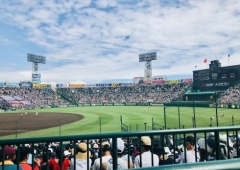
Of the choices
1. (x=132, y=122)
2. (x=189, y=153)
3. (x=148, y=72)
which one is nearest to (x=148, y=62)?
(x=148, y=72)

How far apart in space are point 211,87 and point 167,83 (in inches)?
1279

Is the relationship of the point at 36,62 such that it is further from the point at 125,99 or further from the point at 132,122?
the point at 132,122

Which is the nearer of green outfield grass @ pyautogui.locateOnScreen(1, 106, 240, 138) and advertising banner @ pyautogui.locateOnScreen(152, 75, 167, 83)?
green outfield grass @ pyautogui.locateOnScreen(1, 106, 240, 138)

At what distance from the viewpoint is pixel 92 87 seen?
106000mm

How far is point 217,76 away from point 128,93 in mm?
46696

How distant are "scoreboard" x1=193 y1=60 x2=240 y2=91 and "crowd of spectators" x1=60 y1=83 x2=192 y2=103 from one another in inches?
699

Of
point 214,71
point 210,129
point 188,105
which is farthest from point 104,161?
point 214,71

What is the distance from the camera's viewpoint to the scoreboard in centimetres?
5662

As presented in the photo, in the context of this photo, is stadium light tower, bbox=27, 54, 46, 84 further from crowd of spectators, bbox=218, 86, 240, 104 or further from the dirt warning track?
crowd of spectators, bbox=218, 86, 240, 104

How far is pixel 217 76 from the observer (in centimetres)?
5891

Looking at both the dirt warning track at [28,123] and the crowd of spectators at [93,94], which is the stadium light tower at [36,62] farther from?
the dirt warning track at [28,123]

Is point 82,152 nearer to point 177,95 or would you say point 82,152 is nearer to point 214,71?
point 214,71

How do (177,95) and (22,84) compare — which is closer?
(177,95)

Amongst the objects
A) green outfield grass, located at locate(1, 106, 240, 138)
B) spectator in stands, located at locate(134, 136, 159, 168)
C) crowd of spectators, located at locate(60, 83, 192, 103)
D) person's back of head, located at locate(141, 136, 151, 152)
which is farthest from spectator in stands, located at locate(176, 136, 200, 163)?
crowd of spectators, located at locate(60, 83, 192, 103)
